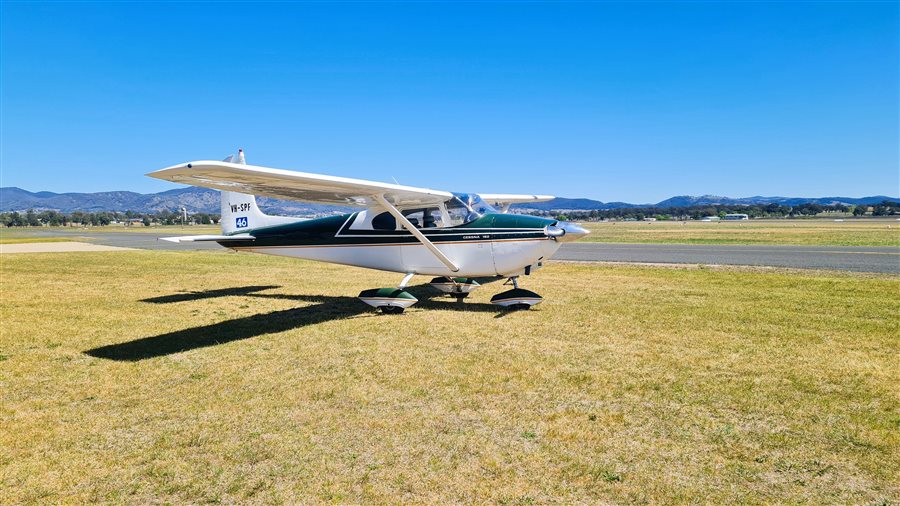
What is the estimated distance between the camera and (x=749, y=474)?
3885 millimetres

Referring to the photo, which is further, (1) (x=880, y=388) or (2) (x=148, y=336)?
(2) (x=148, y=336)

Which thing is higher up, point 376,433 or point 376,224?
point 376,224

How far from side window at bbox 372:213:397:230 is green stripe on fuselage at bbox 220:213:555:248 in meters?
0.09

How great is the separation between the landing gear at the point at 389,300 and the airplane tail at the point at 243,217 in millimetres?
3921

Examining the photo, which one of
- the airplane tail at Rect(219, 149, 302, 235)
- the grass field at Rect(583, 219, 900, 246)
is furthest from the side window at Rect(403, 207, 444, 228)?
the grass field at Rect(583, 219, 900, 246)

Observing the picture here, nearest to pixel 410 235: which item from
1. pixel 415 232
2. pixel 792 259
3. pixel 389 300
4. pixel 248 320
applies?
pixel 415 232

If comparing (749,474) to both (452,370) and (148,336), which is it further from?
(148,336)

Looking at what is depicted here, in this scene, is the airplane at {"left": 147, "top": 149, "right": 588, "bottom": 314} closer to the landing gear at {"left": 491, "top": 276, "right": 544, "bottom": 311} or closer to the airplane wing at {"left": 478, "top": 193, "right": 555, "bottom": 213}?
the landing gear at {"left": 491, "top": 276, "right": 544, "bottom": 311}

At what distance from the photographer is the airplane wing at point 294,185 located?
7008 mm

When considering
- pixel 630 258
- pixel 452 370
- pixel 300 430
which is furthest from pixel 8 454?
pixel 630 258

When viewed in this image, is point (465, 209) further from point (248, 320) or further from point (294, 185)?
point (248, 320)

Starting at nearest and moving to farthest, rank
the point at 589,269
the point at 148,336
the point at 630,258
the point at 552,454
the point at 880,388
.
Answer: the point at 552,454, the point at 880,388, the point at 148,336, the point at 589,269, the point at 630,258

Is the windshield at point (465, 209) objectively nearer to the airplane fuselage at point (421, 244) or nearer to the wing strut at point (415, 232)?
the airplane fuselage at point (421, 244)

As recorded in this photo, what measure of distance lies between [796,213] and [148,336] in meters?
208
